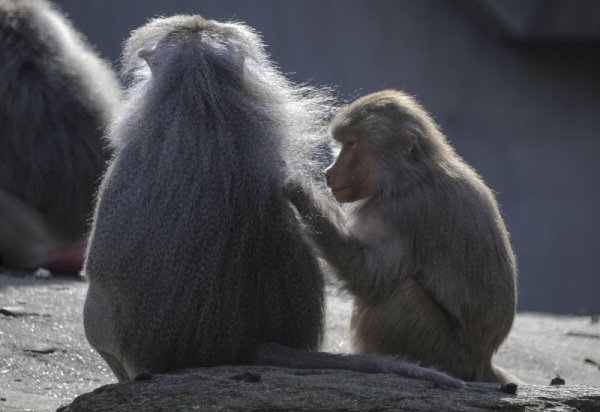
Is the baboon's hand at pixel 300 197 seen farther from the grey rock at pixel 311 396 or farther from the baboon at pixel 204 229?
the grey rock at pixel 311 396

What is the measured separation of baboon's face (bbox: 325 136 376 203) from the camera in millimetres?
4102

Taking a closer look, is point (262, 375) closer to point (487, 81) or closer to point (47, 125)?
point (47, 125)

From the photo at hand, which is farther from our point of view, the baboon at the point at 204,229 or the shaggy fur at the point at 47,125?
the shaggy fur at the point at 47,125

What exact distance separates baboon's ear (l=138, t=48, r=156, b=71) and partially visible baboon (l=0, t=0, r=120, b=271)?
2.42m

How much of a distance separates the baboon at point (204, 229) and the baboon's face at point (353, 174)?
0.17m

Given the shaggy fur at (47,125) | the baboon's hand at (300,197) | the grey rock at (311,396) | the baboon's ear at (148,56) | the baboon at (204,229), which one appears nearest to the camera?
the grey rock at (311,396)

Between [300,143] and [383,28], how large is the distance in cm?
612

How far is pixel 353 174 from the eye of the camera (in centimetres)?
413

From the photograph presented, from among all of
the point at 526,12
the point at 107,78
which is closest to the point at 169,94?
the point at 107,78

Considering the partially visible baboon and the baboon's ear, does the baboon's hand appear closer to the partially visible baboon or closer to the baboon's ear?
the baboon's ear

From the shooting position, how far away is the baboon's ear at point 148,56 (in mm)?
3965

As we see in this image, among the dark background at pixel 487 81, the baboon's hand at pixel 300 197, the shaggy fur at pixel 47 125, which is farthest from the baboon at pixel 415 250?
the dark background at pixel 487 81

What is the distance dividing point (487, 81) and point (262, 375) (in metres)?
6.85

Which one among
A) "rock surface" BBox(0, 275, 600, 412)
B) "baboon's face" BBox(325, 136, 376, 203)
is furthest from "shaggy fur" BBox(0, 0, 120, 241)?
"baboon's face" BBox(325, 136, 376, 203)
